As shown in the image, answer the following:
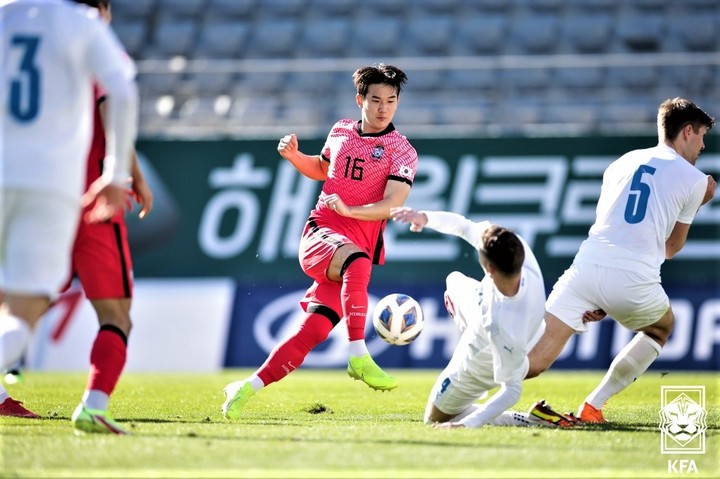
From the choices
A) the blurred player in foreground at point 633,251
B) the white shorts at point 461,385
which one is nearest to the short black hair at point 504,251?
the white shorts at point 461,385

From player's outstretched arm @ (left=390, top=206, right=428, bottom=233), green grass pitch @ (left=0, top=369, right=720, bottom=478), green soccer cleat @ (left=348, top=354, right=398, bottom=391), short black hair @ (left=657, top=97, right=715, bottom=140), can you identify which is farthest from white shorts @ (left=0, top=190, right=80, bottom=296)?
short black hair @ (left=657, top=97, right=715, bottom=140)

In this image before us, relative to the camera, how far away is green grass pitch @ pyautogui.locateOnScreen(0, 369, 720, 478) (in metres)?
4.74

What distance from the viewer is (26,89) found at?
4969 millimetres

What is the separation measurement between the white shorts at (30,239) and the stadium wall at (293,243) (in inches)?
292

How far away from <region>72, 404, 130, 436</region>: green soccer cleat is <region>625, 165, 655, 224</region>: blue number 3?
323cm

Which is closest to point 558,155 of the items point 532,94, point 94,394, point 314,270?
point 532,94

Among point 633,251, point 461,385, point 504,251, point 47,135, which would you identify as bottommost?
point 461,385

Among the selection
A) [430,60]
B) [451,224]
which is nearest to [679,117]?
[451,224]

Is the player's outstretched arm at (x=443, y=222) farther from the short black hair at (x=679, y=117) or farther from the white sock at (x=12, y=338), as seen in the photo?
the white sock at (x=12, y=338)

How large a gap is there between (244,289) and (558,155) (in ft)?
12.4

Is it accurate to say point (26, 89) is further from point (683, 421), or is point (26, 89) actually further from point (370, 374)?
point (683, 421)

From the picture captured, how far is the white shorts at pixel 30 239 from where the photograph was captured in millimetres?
4797

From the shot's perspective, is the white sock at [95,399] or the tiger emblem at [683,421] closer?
the white sock at [95,399]

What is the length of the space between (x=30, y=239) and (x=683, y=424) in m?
3.71
